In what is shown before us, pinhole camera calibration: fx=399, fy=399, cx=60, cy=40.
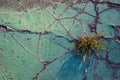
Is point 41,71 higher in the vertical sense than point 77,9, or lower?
lower

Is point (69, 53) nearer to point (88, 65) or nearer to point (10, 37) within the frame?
point (88, 65)

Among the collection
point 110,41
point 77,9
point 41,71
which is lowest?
point 41,71

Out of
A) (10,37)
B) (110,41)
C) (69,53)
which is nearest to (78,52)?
(69,53)

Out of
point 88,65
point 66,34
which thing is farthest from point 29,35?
point 88,65

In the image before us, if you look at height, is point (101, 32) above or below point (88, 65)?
above

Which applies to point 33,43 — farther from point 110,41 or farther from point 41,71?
point 110,41
